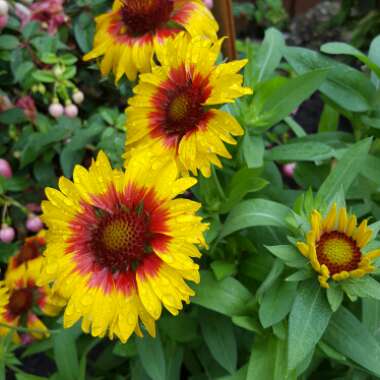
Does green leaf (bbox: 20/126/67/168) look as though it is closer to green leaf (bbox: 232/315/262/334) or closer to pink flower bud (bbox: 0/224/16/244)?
pink flower bud (bbox: 0/224/16/244)

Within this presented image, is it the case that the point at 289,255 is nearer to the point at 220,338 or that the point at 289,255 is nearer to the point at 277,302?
the point at 277,302

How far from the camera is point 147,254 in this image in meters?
0.75

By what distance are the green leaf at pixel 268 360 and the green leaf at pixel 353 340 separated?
7cm

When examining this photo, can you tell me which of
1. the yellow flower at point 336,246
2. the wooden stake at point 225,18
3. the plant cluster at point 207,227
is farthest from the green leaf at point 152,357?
the wooden stake at point 225,18

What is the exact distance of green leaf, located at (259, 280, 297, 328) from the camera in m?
0.78

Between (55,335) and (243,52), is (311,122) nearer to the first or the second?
(243,52)

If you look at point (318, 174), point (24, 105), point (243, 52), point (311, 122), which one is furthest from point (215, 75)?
point (311, 122)

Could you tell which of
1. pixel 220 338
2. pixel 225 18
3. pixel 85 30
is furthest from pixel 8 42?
pixel 220 338

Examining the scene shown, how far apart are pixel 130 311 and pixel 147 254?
0.09m

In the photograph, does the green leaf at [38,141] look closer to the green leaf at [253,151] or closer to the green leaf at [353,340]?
the green leaf at [253,151]

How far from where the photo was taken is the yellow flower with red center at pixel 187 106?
2.51 feet

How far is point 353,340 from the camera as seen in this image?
0.79 metres

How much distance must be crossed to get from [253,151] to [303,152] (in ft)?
0.30

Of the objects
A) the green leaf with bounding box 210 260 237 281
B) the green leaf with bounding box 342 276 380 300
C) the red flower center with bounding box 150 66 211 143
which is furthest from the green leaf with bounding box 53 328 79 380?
the green leaf with bounding box 342 276 380 300
